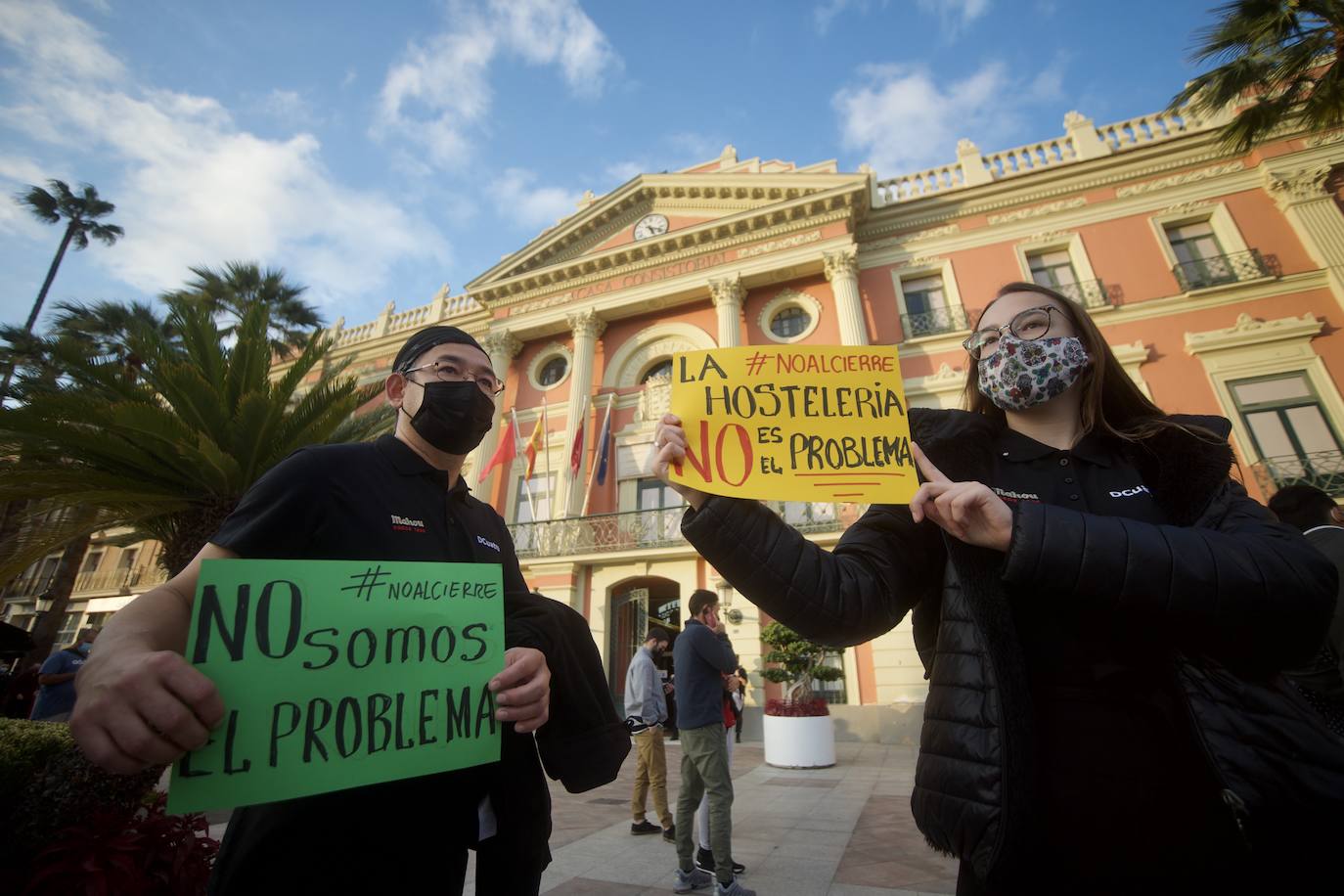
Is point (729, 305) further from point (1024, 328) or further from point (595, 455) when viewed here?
point (1024, 328)

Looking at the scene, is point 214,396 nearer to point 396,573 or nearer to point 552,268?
point 396,573

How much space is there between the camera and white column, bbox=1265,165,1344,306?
12438 millimetres

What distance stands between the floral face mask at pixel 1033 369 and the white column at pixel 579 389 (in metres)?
13.9

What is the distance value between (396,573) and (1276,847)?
1820 millimetres

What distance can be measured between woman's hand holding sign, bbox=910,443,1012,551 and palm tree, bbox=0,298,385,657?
6.98 metres

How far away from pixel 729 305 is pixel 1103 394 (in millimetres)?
14613

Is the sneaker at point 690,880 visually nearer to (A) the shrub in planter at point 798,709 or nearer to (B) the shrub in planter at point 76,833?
(B) the shrub in planter at point 76,833

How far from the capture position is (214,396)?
664 centimetres

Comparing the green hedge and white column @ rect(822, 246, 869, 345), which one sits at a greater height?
white column @ rect(822, 246, 869, 345)

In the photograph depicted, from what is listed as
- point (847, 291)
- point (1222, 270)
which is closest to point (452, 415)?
point (847, 291)

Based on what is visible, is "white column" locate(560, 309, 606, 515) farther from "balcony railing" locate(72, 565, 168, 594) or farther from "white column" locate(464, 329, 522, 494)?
"balcony railing" locate(72, 565, 168, 594)

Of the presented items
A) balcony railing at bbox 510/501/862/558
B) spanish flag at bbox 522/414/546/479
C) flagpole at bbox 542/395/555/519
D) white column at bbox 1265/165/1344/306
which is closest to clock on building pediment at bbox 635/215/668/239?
flagpole at bbox 542/395/555/519

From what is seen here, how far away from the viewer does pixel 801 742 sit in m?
8.59

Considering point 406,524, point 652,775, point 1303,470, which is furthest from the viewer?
point 1303,470
